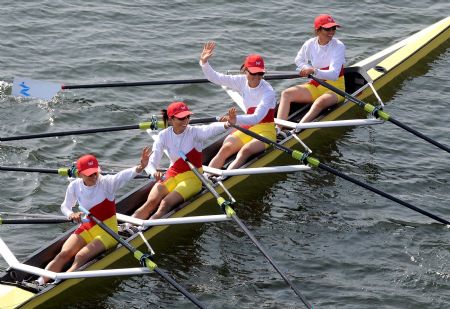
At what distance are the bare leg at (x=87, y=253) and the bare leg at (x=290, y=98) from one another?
520cm

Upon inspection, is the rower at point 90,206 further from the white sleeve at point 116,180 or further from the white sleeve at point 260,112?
the white sleeve at point 260,112

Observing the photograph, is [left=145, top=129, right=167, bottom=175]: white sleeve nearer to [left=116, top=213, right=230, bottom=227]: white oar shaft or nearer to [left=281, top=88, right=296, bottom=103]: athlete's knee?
[left=116, top=213, right=230, bottom=227]: white oar shaft

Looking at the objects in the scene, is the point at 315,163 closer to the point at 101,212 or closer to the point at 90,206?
the point at 101,212

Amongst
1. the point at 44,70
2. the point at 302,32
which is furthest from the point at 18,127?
the point at 302,32

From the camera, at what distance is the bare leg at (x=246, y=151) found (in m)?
16.4

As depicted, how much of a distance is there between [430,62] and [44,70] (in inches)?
337

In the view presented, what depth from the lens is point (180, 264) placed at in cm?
1494

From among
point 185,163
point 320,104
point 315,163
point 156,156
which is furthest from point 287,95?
point 156,156

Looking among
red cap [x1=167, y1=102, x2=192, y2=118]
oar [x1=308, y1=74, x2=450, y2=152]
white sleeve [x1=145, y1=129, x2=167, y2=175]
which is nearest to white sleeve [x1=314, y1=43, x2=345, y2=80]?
oar [x1=308, y1=74, x2=450, y2=152]

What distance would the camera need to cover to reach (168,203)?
49.5 ft

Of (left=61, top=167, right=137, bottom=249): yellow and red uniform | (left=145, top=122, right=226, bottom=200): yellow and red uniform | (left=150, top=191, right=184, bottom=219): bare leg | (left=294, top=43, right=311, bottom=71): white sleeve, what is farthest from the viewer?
(left=294, top=43, right=311, bottom=71): white sleeve

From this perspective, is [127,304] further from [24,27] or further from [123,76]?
[24,27]

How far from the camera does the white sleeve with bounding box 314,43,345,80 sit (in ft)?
58.7

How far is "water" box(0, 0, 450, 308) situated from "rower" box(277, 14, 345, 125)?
0.87 m
